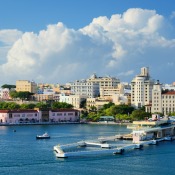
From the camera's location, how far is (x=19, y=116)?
4356cm

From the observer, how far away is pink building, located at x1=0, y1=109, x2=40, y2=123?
141 ft

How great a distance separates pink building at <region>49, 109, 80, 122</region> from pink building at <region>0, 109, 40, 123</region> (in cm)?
133

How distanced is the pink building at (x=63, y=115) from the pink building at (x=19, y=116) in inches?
52.4

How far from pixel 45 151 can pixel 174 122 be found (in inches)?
397

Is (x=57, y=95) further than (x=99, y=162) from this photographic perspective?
Yes

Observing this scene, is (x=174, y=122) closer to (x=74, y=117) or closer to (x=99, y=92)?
(x=74, y=117)

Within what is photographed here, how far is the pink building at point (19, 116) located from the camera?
4303 cm

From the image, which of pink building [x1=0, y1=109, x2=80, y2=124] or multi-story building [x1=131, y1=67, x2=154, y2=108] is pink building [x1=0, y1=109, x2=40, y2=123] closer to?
pink building [x1=0, y1=109, x2=80, y2=124]

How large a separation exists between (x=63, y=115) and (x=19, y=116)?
4054mm

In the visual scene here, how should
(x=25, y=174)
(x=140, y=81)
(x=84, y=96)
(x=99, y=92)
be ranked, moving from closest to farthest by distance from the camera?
(x=25, y=174) → (x=140, y=81) → (x=84, y=96) → (x=99, y=92)

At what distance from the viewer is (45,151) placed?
21844 millimetres

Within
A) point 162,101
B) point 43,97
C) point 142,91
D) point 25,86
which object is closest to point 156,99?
point 162,101

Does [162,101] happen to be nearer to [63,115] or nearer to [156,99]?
[156,99]

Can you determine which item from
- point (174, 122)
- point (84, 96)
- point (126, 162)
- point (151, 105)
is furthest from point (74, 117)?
point (126, 162)
